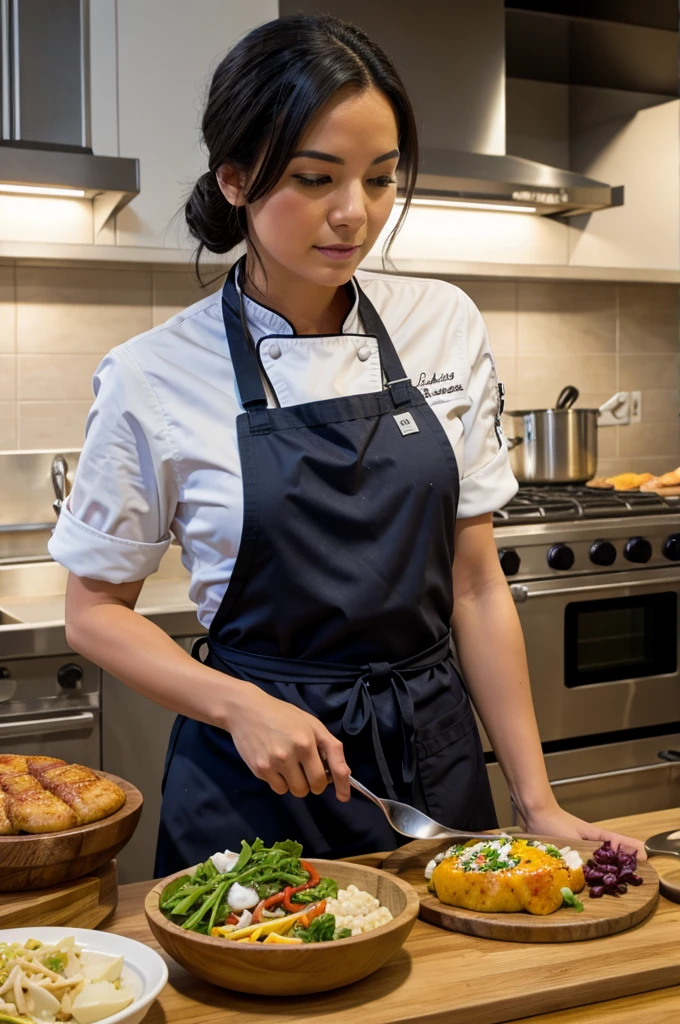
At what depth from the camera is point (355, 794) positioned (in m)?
1.20

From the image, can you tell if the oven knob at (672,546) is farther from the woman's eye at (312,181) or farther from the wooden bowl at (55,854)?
the wooden bowl at (55,854)

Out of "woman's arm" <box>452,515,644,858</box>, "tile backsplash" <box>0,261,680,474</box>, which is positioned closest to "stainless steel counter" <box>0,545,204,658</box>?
"tile backsplash" <box>0,261,680,474</box>

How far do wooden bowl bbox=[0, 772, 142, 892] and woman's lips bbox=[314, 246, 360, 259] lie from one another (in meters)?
0.56

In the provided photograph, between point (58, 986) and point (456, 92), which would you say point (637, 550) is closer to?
point (456, 92)

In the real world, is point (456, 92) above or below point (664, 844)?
above

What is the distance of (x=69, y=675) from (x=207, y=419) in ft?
3.08

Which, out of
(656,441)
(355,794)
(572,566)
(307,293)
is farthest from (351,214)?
(656,441)

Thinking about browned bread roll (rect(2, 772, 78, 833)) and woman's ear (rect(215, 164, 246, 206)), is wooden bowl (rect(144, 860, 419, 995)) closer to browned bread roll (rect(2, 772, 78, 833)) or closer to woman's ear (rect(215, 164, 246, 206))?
browned bread roll (rect(2, 772, 78, 833))

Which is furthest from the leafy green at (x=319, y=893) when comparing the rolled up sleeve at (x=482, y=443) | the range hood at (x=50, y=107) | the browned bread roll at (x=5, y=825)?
the range hood at (x=50, y=107)

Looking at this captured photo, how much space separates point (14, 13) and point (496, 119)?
1.18 metres

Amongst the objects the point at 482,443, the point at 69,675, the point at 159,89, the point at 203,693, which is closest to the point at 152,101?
the point at 159,89

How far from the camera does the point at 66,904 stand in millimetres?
936

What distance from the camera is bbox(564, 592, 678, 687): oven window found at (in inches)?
105

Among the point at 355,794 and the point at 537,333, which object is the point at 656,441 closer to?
the point at 537,333
